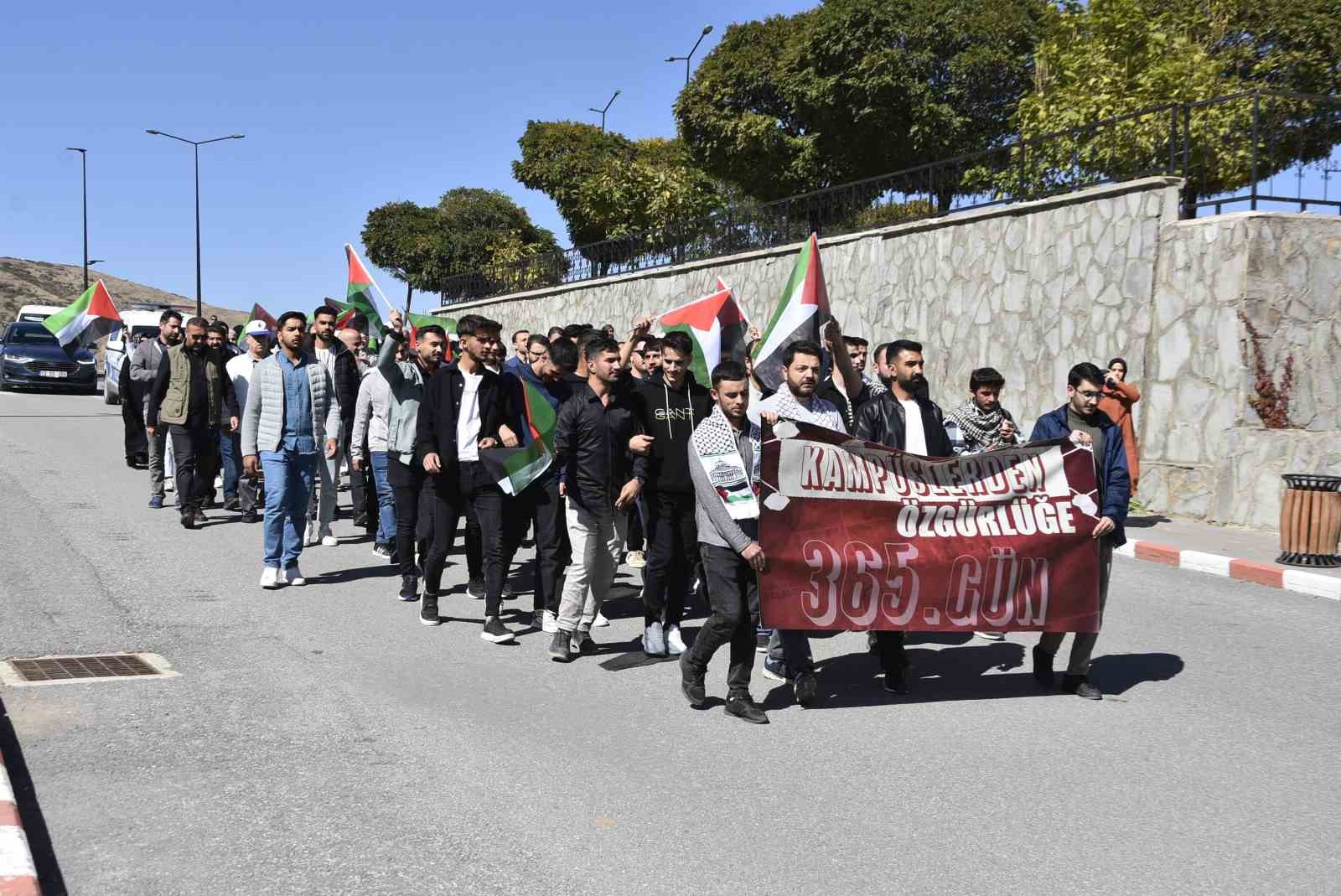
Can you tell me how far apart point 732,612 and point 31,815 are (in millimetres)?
3213

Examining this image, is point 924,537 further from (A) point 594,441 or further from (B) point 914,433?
(A) point 594,441

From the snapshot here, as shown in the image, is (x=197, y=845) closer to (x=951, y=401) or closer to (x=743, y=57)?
(x=951, y=401)

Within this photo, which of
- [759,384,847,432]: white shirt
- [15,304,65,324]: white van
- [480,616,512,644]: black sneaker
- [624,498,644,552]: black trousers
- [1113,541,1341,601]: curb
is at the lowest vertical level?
[480,616,512,644]: black sneaker

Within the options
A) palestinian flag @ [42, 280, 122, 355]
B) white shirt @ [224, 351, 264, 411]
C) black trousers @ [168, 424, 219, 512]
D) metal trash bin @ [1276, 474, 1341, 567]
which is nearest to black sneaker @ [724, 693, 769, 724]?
metal trash bin @ [1276, 474, 1341, 567]

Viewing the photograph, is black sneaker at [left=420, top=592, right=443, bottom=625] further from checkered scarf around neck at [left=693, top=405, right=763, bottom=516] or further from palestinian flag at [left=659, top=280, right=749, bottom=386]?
checkered scarf around neck at [left=693, top=405, right=763, bottom=516]

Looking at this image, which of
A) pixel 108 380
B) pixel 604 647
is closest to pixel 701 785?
pixel 604 647

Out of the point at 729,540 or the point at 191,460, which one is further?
the point at 191,460

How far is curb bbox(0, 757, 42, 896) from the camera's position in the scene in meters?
3.98

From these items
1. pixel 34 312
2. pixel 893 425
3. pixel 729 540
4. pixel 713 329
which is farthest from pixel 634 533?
pixel 34 312

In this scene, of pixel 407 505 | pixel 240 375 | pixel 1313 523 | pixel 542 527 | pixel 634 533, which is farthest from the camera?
pixel 240 375

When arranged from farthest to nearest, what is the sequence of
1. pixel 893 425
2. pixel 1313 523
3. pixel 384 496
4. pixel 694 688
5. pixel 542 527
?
pixel 1313 523, pixel 384 496, pixel 542 527, pixel 893 425, pixel 694 688

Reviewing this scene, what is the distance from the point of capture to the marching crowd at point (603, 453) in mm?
6727

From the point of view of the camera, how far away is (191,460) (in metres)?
13.1

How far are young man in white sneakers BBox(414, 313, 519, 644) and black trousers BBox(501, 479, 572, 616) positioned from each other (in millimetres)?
92
